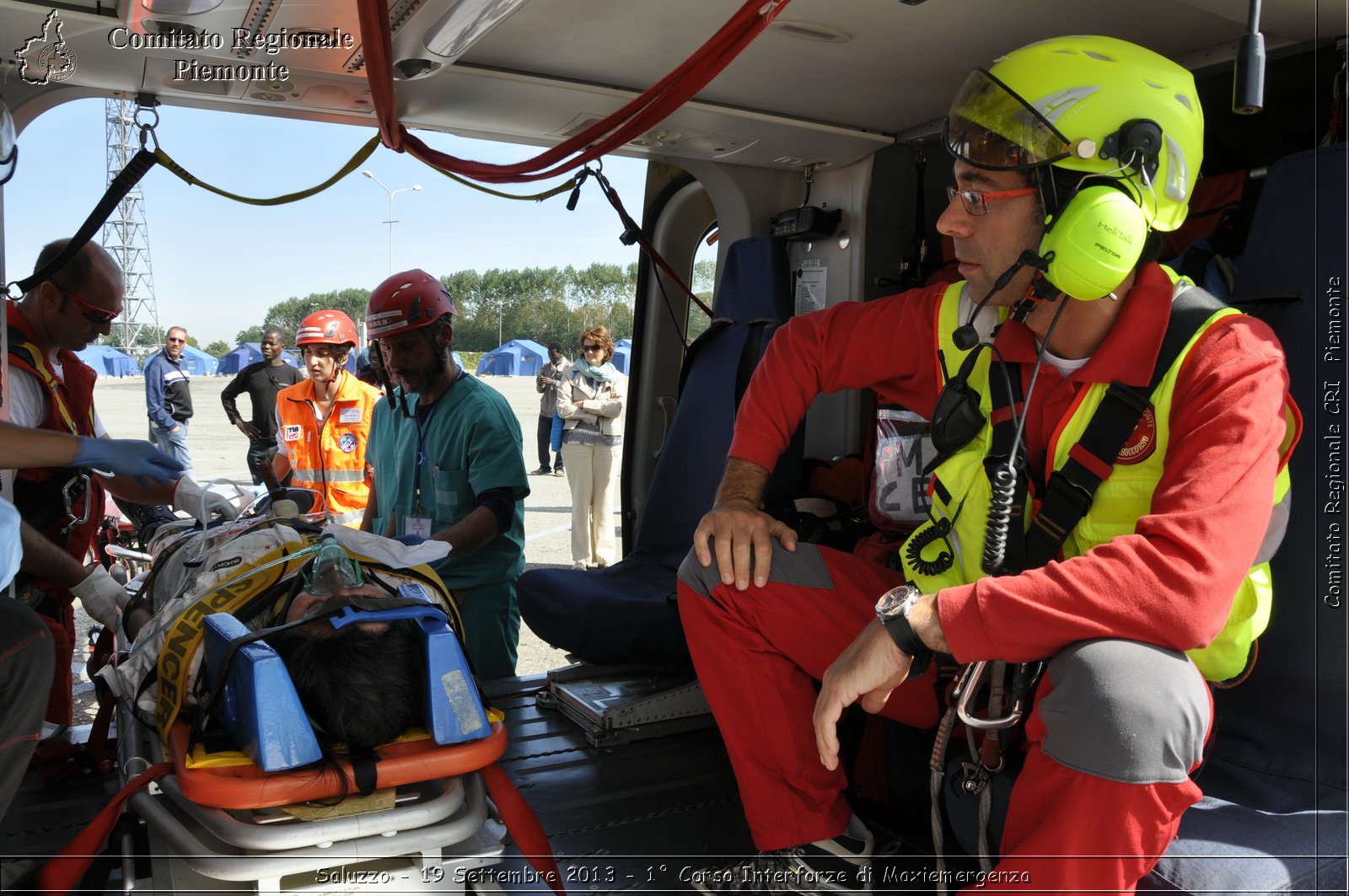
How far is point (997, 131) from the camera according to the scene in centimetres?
217

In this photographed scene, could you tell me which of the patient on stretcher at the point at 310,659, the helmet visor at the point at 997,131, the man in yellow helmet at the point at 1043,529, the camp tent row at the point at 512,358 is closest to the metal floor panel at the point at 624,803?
the man in yellow helmet at the point at 1043,529

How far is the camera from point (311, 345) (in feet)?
18.6

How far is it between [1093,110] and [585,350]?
806 centimetres

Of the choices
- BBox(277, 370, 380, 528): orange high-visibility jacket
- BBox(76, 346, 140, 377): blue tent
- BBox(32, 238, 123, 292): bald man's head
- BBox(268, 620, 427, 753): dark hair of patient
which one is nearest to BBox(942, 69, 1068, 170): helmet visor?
BBox(268, 620, 427, 753): dark hair of patient

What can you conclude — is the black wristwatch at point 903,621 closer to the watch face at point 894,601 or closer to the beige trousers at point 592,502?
the watch face at point 894,601

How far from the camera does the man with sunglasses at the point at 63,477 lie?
3326 millimetres

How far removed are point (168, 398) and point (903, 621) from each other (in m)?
9.95

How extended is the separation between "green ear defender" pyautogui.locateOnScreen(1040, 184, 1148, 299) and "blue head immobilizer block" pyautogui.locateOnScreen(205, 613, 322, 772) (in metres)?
1.79

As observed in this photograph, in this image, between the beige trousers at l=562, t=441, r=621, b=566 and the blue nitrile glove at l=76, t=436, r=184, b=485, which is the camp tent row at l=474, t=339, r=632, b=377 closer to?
the beige trousers at l=562, t=441, r=621, b=566

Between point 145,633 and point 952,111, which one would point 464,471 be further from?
point 952,111

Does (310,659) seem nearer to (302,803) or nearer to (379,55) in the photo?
(302,803)

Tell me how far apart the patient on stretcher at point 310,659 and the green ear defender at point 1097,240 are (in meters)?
1.53

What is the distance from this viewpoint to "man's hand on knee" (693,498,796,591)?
90.4 inches

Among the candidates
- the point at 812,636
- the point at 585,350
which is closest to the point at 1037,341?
the point at 812,636
